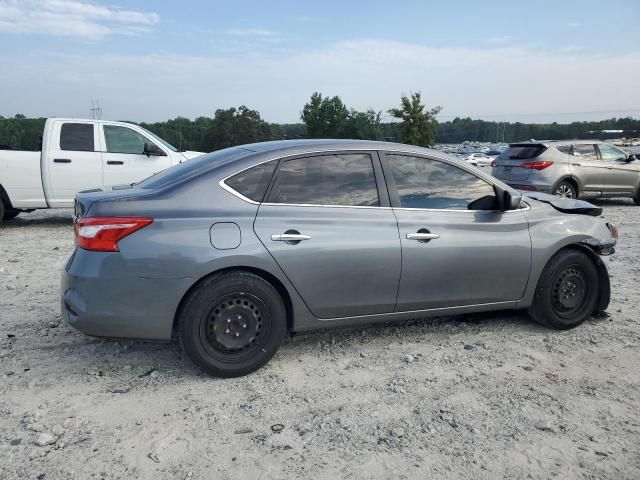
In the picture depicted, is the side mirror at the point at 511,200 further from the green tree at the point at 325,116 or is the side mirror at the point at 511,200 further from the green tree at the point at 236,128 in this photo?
the green tree at the point at 325,116

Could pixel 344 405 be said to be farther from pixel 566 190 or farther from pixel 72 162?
pixel 566 190

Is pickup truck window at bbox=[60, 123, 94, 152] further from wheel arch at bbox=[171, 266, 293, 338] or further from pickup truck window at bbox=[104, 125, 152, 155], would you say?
wheel arch at bbox=[171, 266, 293, 338]

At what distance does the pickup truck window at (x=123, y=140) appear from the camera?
9766 millimetres

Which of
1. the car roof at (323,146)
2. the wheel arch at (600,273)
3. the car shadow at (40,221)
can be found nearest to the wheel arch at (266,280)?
the car roof at (323,146)

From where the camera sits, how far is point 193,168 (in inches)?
153

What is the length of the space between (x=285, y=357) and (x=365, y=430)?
1.14 metres

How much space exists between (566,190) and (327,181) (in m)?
9.71

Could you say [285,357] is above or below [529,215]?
below

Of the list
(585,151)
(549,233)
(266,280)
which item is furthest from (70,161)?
(585,151)

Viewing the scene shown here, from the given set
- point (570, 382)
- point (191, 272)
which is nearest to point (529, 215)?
point (570, 382)

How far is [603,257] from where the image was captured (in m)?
4.77

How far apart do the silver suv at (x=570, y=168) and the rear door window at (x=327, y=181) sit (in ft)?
28.2

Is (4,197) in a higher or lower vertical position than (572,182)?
→ lower

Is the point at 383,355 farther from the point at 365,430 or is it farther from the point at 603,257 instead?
the point at 603,257
